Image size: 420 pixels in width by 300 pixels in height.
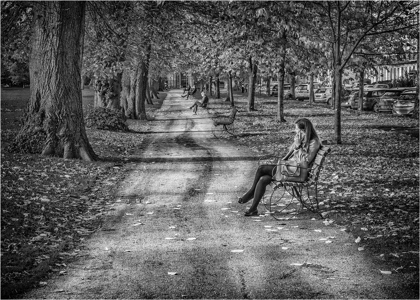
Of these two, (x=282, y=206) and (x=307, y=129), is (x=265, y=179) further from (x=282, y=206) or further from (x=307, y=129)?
(x=307, y=129)

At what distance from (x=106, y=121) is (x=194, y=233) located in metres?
18.6

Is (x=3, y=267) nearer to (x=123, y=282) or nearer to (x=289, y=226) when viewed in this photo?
(x=123, y=282)

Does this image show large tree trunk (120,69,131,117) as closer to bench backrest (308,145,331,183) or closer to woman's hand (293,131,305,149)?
woman's hand (293,131,305,149)

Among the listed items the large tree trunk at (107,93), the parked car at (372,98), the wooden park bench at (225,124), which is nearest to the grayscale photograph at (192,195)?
the wooden park bench at (225,124)

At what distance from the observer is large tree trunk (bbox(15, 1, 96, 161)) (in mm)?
16141

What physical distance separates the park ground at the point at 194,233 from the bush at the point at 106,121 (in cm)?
995

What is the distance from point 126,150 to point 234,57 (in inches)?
601

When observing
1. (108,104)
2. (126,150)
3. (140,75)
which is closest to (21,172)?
(126,150)

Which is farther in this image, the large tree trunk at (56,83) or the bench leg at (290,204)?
the large tree trunk at (56,83)

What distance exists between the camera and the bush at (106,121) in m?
26.6

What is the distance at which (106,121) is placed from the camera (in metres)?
26.8

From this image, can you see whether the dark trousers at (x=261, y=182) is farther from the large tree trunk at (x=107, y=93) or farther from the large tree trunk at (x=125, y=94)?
the large tree trunk at (x=125, y=94)

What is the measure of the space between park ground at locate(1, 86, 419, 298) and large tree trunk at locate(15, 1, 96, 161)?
729 mm

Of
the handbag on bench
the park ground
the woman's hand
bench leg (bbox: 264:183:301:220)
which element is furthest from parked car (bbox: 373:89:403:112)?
the handbag on bench
